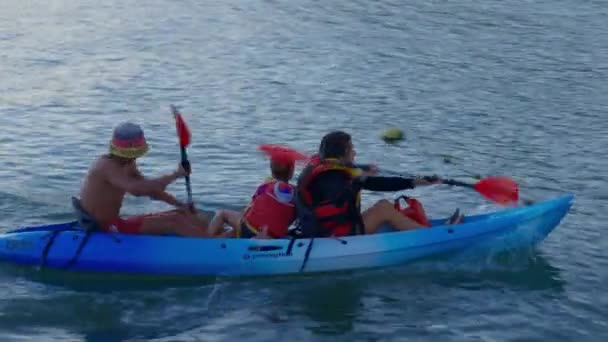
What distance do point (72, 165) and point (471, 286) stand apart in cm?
531

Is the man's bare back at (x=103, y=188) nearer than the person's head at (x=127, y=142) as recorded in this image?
No

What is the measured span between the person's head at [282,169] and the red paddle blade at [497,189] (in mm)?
1791

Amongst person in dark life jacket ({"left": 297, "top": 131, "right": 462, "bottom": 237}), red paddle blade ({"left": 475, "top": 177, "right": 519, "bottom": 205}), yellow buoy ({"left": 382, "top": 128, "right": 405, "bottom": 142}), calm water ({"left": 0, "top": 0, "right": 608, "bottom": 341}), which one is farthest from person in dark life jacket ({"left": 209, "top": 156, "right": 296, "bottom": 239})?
yellow buoy ({"left": 382, "top": 128, "right": 405, "bottom": 142})

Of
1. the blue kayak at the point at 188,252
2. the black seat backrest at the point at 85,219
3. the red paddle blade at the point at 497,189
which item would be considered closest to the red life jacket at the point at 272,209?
the blue kayak at the point at 188,252

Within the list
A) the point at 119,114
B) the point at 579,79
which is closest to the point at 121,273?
the point at 119,114

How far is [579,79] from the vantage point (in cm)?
1816

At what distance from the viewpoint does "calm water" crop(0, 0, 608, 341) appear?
1002 centimetres

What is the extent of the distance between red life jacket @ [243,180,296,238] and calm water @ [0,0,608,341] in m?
0.48

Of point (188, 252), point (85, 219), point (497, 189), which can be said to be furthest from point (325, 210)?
point (85, 219)

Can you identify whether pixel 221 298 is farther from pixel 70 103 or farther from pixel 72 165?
pixel 70 103

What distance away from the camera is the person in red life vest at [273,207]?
413 inches

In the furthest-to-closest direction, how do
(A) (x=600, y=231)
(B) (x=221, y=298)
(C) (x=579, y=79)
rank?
1. (C) (x=579, y=79)
2. (A) (x=600, y=231)
3. (B) (x=221, y=298)

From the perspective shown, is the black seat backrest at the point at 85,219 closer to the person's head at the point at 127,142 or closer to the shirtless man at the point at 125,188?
the shirtless man at the point at 125,188

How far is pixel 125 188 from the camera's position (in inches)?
400
